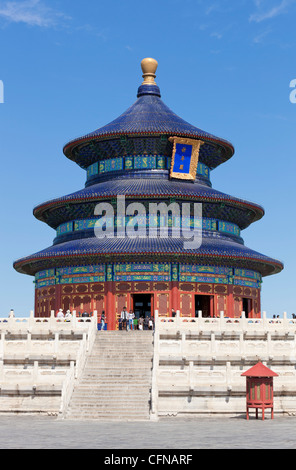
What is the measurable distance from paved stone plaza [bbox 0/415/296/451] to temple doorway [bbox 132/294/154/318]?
80.4 feet

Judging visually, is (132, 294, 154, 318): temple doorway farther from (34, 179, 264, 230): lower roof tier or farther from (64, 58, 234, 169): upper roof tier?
(64, 58, 234, 169): upper roof tier

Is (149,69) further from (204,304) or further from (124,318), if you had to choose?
(124,318)

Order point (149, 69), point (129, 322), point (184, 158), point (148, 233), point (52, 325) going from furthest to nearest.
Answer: point (149, 69)
point (184, 158)
point (148, 233)
point (129, 322)
point (52, 325)

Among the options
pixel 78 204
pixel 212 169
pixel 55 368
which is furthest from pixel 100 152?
pixel 55 368

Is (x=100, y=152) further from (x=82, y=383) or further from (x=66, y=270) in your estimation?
(x=82, y=383)

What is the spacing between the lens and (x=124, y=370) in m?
33.6

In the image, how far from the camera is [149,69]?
64250mm

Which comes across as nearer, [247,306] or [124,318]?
[124,318]

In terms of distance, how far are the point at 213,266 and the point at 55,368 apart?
72.1 ft

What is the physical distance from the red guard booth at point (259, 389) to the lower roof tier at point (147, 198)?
26.3 metres

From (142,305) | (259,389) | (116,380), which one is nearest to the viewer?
(259,389)

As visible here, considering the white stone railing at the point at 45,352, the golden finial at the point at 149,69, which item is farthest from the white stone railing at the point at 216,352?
the golden finial at the point at 149,69

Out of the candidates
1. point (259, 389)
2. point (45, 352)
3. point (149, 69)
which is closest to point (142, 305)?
point (45, 352)

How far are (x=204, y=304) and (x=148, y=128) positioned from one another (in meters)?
12.8
